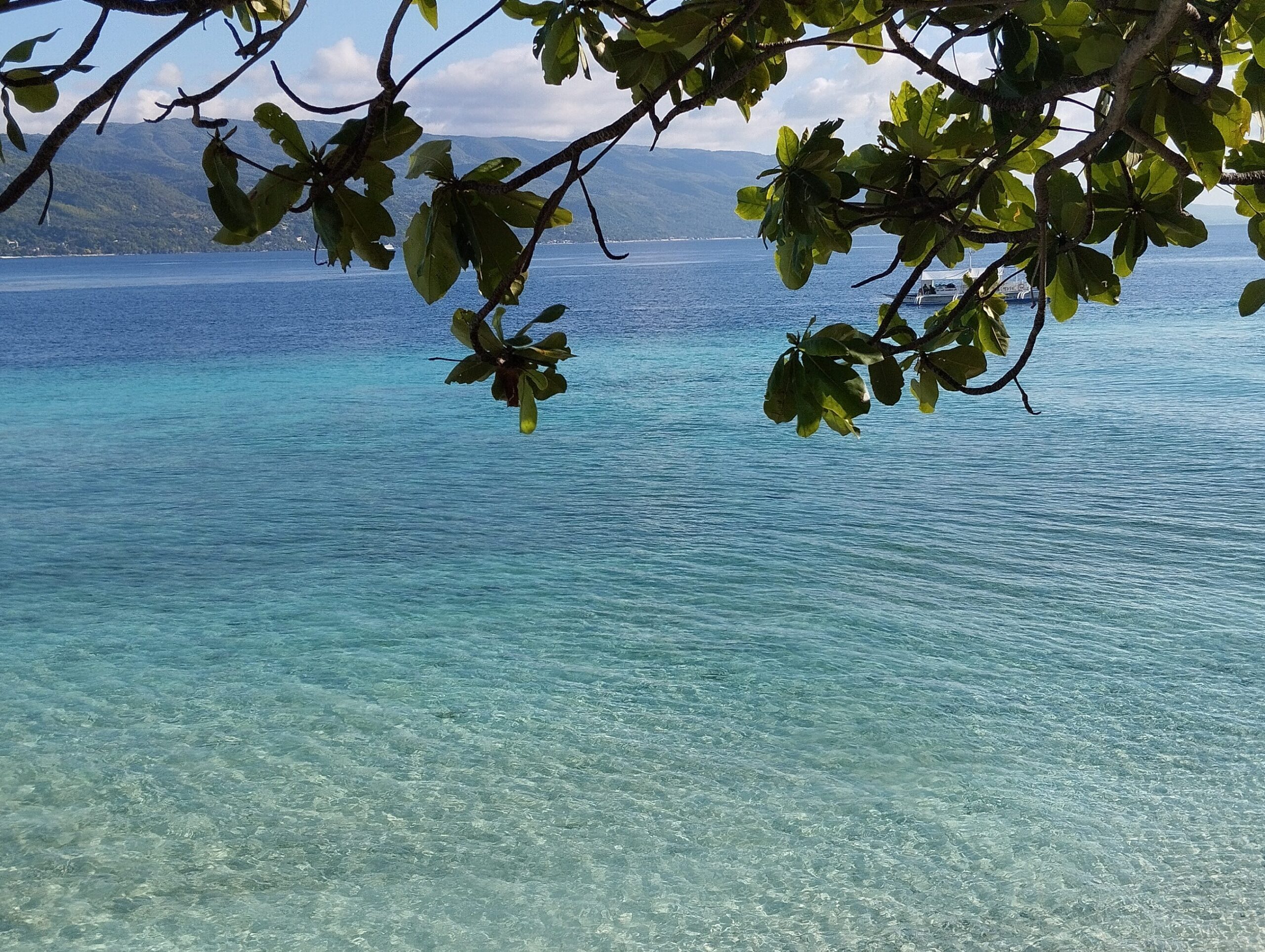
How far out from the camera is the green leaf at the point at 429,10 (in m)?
1.56

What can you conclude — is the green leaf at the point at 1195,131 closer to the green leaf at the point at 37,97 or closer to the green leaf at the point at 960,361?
the green leaf at the point at 960,361

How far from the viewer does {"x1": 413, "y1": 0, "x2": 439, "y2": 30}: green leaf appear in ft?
5.12

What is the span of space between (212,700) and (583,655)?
256cm

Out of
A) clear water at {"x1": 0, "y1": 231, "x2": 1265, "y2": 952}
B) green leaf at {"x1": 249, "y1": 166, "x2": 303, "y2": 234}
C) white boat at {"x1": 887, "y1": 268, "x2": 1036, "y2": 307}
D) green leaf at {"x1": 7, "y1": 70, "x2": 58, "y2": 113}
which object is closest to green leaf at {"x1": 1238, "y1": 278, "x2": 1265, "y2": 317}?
green leaf at {"x1": 249, "y1": 166, "x2": 303, "y2": 234}

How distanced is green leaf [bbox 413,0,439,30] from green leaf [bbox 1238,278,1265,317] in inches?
43.1

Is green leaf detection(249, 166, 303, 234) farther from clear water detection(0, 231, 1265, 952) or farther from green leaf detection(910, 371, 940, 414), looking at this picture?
clear water detection(0, 231, 1265, 952)

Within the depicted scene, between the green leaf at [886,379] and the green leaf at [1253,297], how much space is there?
1.37ft

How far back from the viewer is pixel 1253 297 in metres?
1.34

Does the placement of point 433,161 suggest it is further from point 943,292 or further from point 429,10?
point 943,292

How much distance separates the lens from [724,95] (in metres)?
1.80

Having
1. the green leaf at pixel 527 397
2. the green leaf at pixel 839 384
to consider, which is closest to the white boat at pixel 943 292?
the green leaf at pixel 839 384

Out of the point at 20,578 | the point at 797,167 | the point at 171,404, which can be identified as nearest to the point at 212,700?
the point at 20,578

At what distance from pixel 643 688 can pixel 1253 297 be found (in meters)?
6.66

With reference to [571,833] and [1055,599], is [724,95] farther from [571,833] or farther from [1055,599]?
[1055,599]
